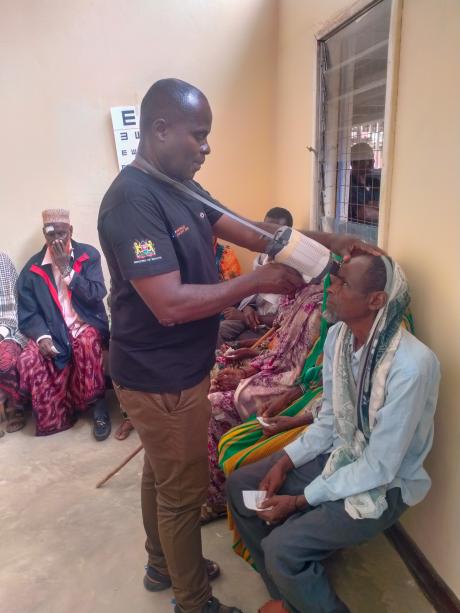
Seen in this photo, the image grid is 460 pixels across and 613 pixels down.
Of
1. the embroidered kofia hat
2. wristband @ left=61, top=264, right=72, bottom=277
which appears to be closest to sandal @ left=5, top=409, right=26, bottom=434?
wristband @ left=61, top=264, right=72, bottom=277

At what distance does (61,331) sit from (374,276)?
2.31m

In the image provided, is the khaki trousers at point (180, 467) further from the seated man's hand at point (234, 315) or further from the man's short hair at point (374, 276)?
the seated man's hand at point (234, 315)

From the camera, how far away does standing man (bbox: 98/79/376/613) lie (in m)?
1.22

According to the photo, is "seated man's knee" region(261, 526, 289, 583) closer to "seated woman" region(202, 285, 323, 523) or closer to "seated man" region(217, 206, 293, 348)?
"seated woman" region(202, 285, 323, 523)

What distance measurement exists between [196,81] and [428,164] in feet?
7.94

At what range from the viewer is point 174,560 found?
4.91 ft

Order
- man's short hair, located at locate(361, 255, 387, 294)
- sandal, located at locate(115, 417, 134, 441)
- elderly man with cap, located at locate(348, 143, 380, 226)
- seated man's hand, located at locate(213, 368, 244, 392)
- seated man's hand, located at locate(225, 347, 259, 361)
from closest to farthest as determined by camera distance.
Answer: man's short hair, located at locate(361, 255, 387, 294), elderly man with cap, located at locate(348, 143, 380, 226), seated man's hand, located at locate(213, 368, 244, 392), seated man's hand, located at locate(225, 347, 259, 361), sandal, located at locate(115, 417, 134, 441)

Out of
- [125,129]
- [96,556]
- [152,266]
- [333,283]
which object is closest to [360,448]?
[333,283]

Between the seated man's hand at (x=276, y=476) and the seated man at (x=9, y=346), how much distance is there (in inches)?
82.0

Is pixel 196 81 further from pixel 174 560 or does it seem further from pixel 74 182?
pixel 174 560

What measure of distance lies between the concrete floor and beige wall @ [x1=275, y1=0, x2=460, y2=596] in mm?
230

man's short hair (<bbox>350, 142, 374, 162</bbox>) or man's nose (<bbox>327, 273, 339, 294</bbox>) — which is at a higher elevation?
man's short hair (<bbox>350, 142, 374, 162</bbox>)

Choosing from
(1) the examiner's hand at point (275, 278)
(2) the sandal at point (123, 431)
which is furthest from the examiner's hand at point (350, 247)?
(2) the sandal at point (123, 431)

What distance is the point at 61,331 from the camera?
10.1 feet
